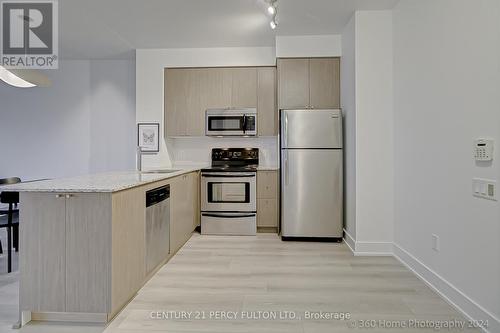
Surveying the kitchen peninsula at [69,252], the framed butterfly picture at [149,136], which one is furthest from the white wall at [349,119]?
the framed butterfly picture at [149,136]

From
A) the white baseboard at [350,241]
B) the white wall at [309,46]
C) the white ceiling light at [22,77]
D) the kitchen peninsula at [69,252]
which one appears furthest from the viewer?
the white wall at [309,46]

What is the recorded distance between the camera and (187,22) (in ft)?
12.9

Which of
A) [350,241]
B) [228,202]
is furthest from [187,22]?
[350,241]

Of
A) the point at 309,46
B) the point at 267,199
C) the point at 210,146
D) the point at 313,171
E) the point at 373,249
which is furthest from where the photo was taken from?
the point at 210,146

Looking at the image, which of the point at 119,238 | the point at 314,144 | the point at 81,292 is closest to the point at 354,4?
the point at 314,144

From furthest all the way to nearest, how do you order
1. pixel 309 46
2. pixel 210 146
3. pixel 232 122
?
pixel 210 146
pixel 232 122
pixel 309 46

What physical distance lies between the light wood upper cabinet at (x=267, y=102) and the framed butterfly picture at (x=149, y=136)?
1500 mm

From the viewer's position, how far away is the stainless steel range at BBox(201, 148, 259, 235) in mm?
4457

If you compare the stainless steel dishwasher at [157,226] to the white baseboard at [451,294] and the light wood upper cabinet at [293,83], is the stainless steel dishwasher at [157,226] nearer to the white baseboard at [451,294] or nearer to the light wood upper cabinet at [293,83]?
the light wood upper cabinet at [293,83]

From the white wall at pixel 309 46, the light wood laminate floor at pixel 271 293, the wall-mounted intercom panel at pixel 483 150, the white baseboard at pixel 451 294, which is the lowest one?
the light wood laminate floor at pixel 271 293

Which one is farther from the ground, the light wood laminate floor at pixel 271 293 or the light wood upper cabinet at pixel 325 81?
the light wood upper cabinet at pixel 325 81

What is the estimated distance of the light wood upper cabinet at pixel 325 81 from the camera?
14.4 feet

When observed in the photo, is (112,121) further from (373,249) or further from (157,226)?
(373,249)

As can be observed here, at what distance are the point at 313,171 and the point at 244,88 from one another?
1631 mm
